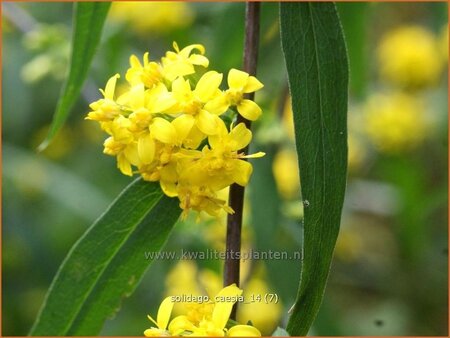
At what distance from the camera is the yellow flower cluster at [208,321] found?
121 centimetres

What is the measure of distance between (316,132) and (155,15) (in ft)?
6.29

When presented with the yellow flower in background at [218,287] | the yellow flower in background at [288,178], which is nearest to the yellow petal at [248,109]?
the yellow flower in background at [218,287]

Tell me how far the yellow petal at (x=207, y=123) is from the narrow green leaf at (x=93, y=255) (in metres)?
0.28

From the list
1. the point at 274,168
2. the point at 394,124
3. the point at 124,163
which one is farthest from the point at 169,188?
the point at 394,124

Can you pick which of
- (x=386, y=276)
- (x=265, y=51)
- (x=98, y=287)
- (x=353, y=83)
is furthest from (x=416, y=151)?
(x=98, y=287)

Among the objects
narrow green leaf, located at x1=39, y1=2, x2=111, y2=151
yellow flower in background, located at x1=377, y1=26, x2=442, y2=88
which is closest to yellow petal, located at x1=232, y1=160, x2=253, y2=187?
narrow green leaf, located at x1=39, y1=2, x2=111, y2=151

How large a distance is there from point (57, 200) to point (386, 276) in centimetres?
153

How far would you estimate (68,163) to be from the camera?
3.91 m

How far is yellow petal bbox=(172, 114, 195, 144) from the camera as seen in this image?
1307 mm

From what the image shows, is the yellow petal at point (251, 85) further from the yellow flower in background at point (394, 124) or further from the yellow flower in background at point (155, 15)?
the yellow flower in background at point (394, 124)

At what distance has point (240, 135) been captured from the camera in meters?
1.33

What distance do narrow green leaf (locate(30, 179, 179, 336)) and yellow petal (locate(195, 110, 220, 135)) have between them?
28 cm

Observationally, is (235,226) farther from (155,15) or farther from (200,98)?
(155,15)

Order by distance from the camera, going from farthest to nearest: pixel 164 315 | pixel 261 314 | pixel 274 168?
1. pixel 261 314
2. pixel 274 168
3. pixel 164 315
